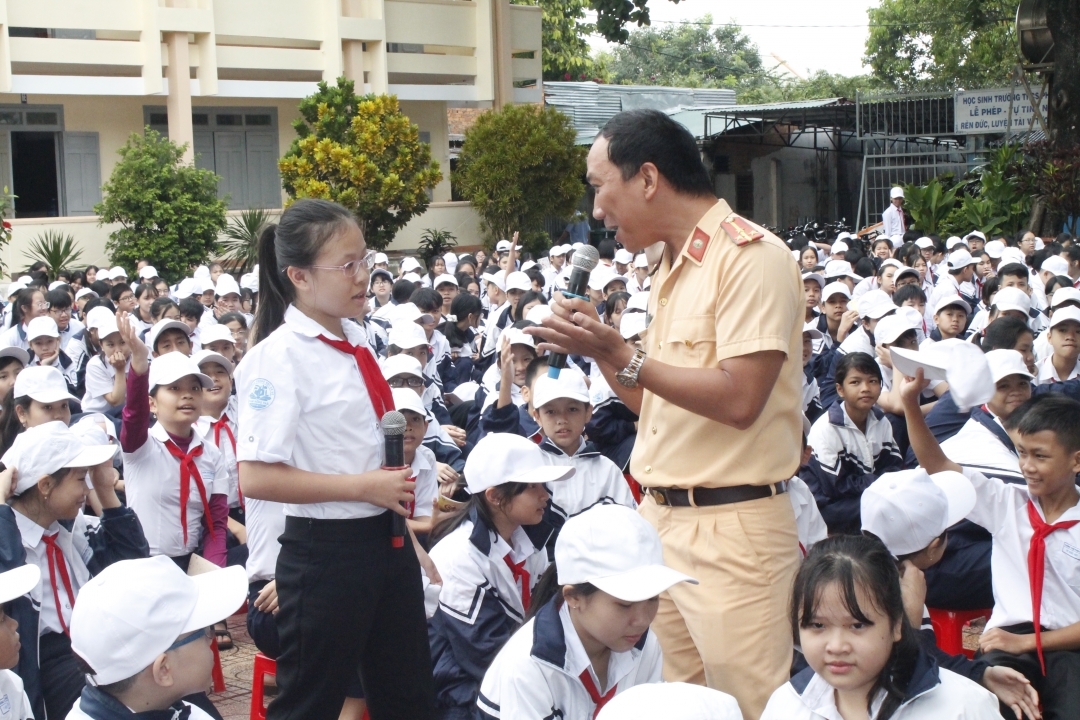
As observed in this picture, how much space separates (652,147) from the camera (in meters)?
2.48

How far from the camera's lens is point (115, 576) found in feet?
8.10

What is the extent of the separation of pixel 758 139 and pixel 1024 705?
23.9 m

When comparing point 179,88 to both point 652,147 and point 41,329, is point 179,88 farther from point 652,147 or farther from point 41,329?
point 652,147

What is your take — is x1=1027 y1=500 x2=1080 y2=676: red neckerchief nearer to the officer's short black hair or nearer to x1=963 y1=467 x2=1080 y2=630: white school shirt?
x1=963 y1=467 x2=1080 y2=630: white school shirt

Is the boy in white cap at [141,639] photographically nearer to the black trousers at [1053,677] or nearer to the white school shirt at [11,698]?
the white school shirt at [11,698]

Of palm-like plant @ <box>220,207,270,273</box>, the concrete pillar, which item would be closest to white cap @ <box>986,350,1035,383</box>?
palm-like plant @ <box>220,207,270,273</box>

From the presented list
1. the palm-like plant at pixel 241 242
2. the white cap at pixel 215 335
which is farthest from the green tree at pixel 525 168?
the white cap at pixel 215 335

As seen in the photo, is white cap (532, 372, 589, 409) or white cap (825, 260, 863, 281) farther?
white cap (825, 260, 863, 281)

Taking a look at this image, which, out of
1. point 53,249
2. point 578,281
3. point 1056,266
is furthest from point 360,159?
point 578,281

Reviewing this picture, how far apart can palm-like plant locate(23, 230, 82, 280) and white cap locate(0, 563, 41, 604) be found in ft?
44.1

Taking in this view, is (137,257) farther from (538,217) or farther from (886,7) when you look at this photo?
(886,7)

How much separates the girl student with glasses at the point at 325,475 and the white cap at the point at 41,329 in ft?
16.8

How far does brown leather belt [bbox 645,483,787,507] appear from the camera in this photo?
2.47 meters

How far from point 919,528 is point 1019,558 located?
0.45 metres
